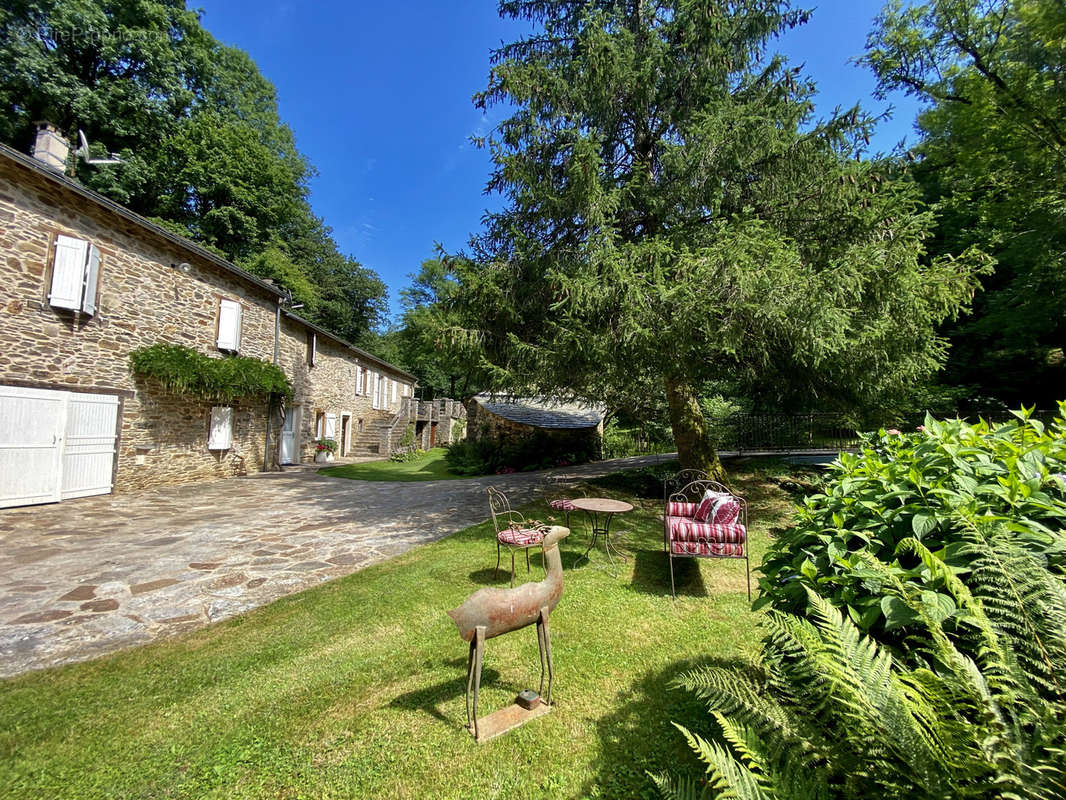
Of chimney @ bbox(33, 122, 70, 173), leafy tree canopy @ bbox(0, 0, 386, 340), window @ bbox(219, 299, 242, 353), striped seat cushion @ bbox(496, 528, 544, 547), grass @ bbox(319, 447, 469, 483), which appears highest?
leafy tree canopy @ bbox(0, 0, 386, 340)

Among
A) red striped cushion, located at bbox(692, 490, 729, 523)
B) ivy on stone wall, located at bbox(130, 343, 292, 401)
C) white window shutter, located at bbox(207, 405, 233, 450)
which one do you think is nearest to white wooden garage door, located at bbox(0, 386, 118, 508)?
ivy on stone wall, located at bbox(130, 343, 292, 401)

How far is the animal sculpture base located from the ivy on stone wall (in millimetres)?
11999

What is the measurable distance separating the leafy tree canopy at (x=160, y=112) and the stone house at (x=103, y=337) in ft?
34.8

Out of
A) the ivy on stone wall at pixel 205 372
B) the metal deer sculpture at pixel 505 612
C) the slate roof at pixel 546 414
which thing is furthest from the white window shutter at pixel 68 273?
the metal deer sculpture at pixel 505 612

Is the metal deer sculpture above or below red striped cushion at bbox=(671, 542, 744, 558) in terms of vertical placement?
above

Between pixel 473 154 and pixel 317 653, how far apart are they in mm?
8901

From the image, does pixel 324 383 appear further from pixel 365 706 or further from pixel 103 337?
pixel 365 706

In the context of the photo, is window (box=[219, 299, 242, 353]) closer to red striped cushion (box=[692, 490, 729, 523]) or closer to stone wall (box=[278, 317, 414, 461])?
stone wall (box=[278, 317, 414, 461])


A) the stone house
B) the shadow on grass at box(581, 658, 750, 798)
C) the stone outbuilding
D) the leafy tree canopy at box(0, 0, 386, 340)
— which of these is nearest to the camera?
the shadow on grass at box(581, 658, 750, 798)

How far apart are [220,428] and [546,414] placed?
35.4ft

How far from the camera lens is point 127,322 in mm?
9906

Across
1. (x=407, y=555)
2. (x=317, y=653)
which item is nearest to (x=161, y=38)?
(x=407, y=555)

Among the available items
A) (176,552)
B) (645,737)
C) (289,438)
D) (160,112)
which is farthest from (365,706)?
(160,112)

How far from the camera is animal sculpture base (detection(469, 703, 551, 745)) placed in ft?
7.98
